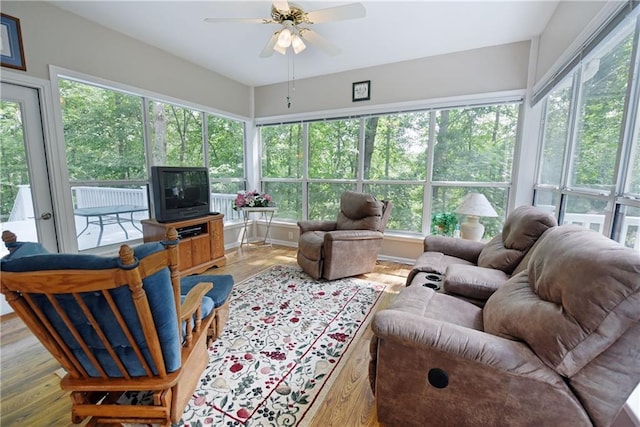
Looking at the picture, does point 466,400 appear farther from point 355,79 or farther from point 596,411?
point 355,79

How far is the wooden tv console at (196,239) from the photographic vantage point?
3064mm

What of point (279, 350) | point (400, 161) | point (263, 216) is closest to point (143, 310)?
point (279, 350)

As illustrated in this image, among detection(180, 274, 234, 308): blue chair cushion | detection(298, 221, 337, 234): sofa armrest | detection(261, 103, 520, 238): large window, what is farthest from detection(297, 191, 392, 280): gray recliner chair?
detection(180, 274, 234, 308): blue chair cushion

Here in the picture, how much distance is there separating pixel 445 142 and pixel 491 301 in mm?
2624

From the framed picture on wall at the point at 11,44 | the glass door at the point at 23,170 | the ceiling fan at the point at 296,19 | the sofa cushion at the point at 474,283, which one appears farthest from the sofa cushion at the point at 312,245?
the framed picture on wall at the point at 11,44

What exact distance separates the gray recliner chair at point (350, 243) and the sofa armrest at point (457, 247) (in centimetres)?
72

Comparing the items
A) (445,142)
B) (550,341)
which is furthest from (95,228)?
(445,142)

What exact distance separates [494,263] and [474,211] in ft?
3.02

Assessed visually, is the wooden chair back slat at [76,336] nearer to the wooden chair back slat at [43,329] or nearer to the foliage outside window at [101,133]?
the wooden chair back slat at [43,329]

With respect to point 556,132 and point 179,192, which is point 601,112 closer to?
point 556,132

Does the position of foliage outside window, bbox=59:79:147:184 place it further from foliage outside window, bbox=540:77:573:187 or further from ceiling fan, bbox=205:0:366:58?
foliage outside window, bbox=540:77:573:187

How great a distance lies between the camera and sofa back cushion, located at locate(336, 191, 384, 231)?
11.0 ft

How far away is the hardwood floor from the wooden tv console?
4.17ft

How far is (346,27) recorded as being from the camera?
273 centimetres
